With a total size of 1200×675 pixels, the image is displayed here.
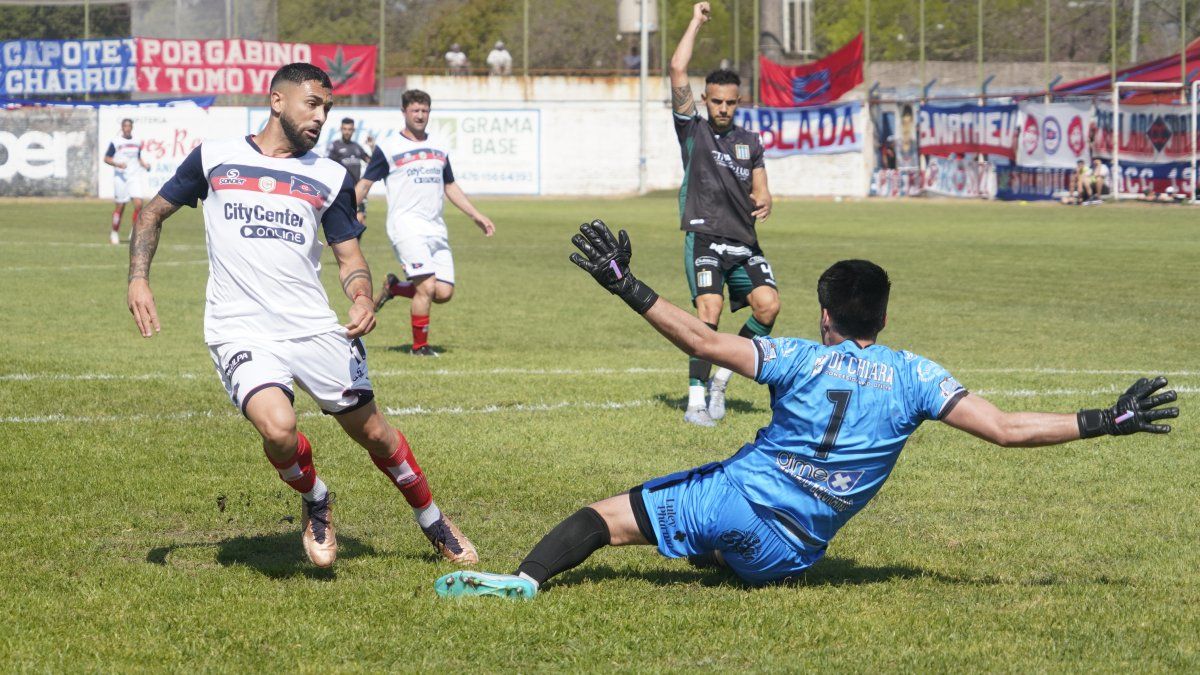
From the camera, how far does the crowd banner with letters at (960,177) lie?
144 ft

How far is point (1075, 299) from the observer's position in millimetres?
17625

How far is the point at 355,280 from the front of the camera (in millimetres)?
6125

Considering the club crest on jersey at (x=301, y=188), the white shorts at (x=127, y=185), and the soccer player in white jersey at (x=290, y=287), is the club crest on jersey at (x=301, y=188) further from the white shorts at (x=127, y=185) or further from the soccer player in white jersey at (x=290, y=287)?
the white shorts at (x=127, y=185)

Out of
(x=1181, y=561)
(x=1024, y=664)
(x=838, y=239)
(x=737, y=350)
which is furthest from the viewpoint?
(x=838, y=239)

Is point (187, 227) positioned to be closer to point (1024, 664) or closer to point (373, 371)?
point (373, 371)

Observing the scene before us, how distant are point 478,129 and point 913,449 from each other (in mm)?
43049

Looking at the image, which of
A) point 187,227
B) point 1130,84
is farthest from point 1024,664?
point 1130,84

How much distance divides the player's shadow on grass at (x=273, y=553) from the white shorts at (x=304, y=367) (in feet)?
2.23

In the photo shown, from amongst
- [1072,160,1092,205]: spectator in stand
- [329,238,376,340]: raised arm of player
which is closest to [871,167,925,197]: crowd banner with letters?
[1072,160,1092,205]: spectator in stand

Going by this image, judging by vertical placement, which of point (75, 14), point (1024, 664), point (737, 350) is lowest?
point (1024, 664)

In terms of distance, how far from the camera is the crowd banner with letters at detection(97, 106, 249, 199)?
Answer: 4569 cm

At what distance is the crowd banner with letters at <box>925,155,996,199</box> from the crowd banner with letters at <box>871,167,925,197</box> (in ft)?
1.82

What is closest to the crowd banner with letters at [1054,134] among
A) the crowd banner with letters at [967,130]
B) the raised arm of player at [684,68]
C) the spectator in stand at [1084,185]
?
the crowd banner with letters at [967,130]

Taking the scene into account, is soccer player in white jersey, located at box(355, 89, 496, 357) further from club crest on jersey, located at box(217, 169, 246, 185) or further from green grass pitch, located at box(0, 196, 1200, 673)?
club crest on jersey, located at box(217, 169, 246, 185)
